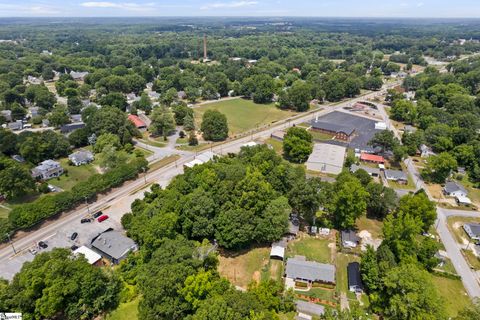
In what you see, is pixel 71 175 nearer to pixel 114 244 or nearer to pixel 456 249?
pixel 114 244

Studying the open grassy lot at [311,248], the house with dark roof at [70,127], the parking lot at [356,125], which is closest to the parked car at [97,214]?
the open grassy lot at [311,248]

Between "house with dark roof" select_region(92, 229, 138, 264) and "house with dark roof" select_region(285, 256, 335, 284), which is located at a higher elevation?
"house with dark roof" select_region(285, 256, 335, 284)

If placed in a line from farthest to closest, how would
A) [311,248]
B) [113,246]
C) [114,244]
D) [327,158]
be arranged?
[327,158], [311,248], [114,244], [113,246]

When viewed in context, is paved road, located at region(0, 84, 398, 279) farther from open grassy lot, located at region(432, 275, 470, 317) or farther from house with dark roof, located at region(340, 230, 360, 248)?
open grassy lot, located at region(432, 275, 470, 317)

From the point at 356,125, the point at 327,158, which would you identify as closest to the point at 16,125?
the point at 327,158

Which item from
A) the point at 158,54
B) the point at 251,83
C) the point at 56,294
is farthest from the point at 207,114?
the point at 158,54

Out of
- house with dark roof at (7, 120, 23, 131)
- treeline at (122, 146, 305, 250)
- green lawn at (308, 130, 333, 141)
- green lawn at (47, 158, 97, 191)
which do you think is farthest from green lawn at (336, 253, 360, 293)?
house with dark roof at (7, 120, 23, 131)

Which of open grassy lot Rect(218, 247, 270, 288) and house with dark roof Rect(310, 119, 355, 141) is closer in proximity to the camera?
open grassy lot Rect(218, 247, 270, 288)
